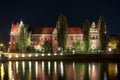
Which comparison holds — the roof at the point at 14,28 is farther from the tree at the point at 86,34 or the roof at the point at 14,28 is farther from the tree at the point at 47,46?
the tree at the point at 86,34

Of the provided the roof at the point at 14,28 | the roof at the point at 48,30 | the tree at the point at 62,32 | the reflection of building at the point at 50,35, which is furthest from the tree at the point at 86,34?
the roof at the point at 14,28

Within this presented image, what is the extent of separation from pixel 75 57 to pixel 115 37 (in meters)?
71.6

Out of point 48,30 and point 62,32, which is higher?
point 48,30

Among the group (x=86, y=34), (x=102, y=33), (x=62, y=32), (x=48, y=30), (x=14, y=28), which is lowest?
(x=86, y=34)

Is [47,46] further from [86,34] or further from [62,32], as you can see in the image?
[86,34]

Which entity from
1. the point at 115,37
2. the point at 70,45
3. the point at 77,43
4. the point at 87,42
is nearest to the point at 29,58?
the point at 87,42

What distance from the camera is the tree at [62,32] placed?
12662 centimetres

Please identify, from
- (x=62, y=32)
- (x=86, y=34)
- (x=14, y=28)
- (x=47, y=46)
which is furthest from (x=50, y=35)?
(x=62, y=32)

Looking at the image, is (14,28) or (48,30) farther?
(14,28)

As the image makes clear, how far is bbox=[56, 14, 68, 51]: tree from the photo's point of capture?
126625 millimetres

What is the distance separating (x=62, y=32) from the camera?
130 meters

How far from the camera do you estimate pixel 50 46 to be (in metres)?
149

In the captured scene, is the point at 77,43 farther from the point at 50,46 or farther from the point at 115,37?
the point at 115,37

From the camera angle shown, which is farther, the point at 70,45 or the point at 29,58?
the point at 70,45
